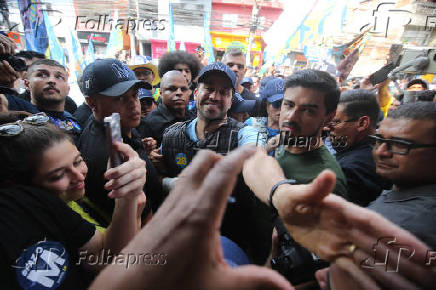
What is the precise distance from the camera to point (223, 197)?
34cm

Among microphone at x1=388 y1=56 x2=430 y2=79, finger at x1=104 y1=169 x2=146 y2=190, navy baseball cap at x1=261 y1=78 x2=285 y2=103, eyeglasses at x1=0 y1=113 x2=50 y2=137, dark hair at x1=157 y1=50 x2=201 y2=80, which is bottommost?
finger at x1=104 y1=169 x2=146 y2=190

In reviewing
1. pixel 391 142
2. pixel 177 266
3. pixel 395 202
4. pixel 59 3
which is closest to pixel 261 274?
pixel 177 266

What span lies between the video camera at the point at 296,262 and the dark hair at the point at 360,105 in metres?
1.35

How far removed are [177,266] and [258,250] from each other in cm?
135

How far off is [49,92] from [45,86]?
0.26 feet

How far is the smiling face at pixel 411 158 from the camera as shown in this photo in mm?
1078

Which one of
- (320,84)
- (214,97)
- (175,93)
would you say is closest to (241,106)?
(175,93)

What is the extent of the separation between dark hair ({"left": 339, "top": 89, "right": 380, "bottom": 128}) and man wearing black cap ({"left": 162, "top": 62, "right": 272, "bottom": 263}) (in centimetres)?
105

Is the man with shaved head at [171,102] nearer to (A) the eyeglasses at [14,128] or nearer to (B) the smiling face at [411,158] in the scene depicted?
(A) the eyeglasses at [14,128]

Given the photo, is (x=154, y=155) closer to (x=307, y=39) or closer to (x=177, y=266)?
(x=177, y=266)

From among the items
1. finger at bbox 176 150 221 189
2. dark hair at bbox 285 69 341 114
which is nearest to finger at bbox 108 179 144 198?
finger at bbox 176 150 221 189

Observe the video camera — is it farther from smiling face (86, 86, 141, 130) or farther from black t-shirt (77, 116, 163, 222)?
smiling face (86, 86, 141, 130)

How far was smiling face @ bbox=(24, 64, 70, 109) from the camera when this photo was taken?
2.37m

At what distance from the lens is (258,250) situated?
4.93 feet
